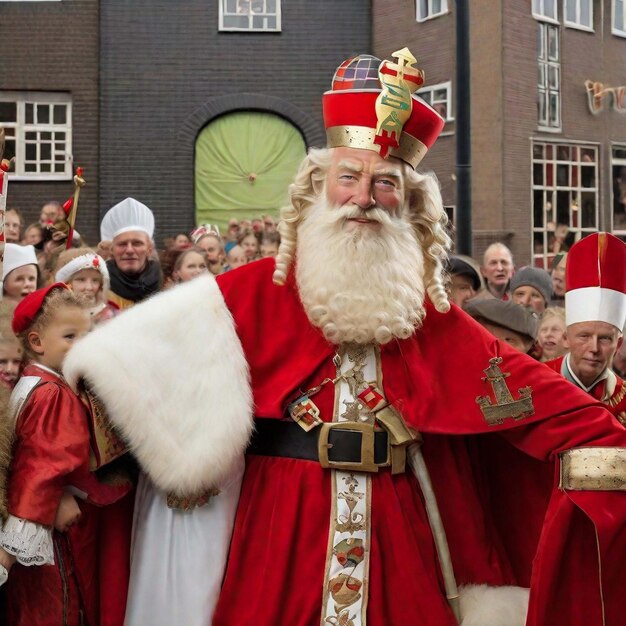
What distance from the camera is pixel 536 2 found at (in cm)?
841

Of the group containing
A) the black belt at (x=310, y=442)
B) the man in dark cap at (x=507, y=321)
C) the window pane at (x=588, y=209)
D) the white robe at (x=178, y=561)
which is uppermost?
the window pane at (x=588, y=209)

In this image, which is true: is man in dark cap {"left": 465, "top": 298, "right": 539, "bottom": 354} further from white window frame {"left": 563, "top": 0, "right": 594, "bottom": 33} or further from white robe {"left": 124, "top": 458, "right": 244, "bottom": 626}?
white window frame {"left": 563, "top": 0, "right": 594, "bottom": 33}

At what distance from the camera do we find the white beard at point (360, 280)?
3.31 metres

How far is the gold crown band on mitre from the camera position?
131 inches

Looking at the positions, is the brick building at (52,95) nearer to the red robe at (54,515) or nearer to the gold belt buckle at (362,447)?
the red robe at (54,515)

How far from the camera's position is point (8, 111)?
969 cm

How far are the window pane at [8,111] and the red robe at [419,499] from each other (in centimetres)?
678

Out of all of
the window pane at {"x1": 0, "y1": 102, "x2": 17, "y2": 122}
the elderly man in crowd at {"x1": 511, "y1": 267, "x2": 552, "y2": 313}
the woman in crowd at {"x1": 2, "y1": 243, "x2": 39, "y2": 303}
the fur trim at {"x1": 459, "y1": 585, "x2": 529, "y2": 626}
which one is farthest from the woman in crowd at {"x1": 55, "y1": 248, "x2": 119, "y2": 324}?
the window pane at {"x1": 0, "y1": 102, "x2": 17, "y2": 122}

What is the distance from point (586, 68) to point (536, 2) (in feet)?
2.59

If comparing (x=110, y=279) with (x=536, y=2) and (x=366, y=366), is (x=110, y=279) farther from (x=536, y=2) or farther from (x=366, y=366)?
(x=536, y=2)

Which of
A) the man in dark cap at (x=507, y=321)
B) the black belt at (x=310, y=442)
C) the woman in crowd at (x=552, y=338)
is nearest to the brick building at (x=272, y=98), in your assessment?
the woman in crowd at (x=552, y=338)

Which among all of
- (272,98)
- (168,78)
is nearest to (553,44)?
(272,98)

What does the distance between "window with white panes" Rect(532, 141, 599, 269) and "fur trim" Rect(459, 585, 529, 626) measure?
18.2 feet

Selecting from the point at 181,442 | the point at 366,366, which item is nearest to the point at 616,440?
the point at 366,366
